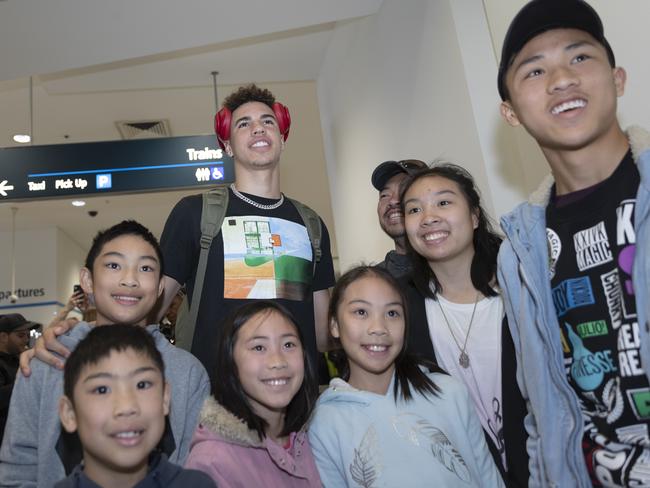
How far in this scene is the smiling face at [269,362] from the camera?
1.80 m

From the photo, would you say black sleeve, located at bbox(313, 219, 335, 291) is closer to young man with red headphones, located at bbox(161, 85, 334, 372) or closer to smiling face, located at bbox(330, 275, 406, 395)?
young man with red headphones, located at bbox(161, 85, 334, 372)

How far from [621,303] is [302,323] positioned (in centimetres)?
124

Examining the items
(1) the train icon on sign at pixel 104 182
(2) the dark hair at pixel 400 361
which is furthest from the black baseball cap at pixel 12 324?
(2) the dark hair at pixel 400 361

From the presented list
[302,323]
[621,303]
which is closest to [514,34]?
[621,303]

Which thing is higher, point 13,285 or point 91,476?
point 13,285

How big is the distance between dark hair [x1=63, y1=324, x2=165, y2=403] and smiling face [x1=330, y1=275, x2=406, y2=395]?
683 mm

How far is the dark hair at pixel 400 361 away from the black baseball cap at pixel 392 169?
2.77 feet

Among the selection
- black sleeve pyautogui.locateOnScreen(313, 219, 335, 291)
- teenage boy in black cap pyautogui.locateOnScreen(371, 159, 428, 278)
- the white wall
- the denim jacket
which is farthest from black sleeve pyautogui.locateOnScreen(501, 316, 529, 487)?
the white wall

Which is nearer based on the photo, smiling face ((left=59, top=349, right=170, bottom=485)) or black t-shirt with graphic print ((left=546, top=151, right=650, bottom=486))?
black t-shirt with graphic print ((left=546, top=151, right=650, bottom=486))

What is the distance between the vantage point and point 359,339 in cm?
199

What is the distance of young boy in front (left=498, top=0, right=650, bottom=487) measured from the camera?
4.42 feet

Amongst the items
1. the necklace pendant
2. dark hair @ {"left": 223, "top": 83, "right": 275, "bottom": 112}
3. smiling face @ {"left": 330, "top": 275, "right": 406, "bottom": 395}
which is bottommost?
the necklace pendant

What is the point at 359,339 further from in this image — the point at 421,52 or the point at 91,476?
the point at 421,52

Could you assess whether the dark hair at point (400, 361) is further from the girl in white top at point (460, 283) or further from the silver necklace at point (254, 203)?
the silver necklace at point (254, 203)
